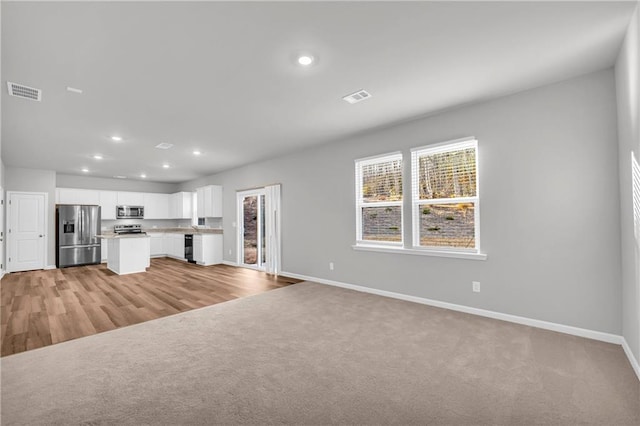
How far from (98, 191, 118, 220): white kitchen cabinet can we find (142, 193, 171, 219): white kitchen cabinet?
2.65ft

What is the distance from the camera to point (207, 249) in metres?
7.97

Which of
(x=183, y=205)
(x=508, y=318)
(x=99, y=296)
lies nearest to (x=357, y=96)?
(x=508, y=318)

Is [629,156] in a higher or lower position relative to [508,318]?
higher

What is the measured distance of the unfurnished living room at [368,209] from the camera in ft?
6.49

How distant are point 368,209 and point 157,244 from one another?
26.7ft

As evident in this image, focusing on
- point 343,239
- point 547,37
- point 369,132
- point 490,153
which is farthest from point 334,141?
point 547,37

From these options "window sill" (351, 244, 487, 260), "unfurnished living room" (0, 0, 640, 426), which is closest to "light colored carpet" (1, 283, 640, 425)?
"unfurnished living room" (0, 0, 640, 426)

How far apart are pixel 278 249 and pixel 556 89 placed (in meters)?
5.25

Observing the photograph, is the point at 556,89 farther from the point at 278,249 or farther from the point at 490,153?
the point at 278,249

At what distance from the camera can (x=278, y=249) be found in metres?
6.39

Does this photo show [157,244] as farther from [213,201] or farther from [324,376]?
[324,376]

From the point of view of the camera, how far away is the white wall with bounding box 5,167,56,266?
709cm

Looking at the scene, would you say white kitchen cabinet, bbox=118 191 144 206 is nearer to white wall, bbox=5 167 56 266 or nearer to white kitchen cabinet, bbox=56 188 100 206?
white kitchen cabinet, bbox=56 188 100 206

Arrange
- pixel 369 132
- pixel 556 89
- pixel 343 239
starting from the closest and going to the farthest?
pixel 556 89 < pixel 369 132 < pixel 343 239
